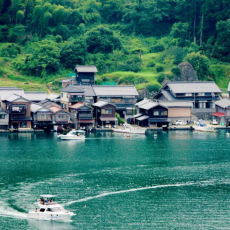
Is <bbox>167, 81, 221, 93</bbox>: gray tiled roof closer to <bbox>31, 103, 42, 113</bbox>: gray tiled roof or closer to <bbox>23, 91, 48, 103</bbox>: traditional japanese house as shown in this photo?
<bbox>23, 91, 48, 103</bbox>: traditional japanese house

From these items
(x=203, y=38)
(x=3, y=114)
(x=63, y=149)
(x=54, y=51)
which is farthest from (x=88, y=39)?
(x=63, y=149)

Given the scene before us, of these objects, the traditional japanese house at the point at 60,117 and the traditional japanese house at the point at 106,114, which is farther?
the traditional japanese house at the point at 106,114

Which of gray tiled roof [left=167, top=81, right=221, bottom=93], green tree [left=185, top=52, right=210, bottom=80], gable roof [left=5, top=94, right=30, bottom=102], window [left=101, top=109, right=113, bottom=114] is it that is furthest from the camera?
green tree [left=185, top=52, right=210, bottom=80]

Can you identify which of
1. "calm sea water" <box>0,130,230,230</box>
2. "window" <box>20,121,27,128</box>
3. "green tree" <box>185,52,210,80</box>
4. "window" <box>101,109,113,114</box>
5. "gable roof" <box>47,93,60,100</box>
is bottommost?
"calm sea water" <box>0,130,230,230</box>

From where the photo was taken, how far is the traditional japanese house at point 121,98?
66875mm

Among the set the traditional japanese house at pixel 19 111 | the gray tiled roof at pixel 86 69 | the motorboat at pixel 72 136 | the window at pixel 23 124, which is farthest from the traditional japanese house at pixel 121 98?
the window at pixel 23 124

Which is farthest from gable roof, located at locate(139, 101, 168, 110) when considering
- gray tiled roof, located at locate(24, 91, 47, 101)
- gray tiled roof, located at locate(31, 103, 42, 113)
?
gray tiled roof, located at locate(31, 103, 42, 113)

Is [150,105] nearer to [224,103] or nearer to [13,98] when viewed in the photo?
[224,103]

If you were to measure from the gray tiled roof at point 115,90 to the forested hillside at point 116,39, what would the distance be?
12.5 feet

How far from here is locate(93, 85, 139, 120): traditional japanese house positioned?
219 ft

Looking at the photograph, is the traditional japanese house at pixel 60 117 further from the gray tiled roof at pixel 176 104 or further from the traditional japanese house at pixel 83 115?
the gray tiled roof at pixel 176 104

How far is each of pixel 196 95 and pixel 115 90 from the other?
9.78m

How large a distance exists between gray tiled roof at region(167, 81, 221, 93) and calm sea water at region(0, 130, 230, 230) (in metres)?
11.5

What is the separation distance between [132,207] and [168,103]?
109ft
